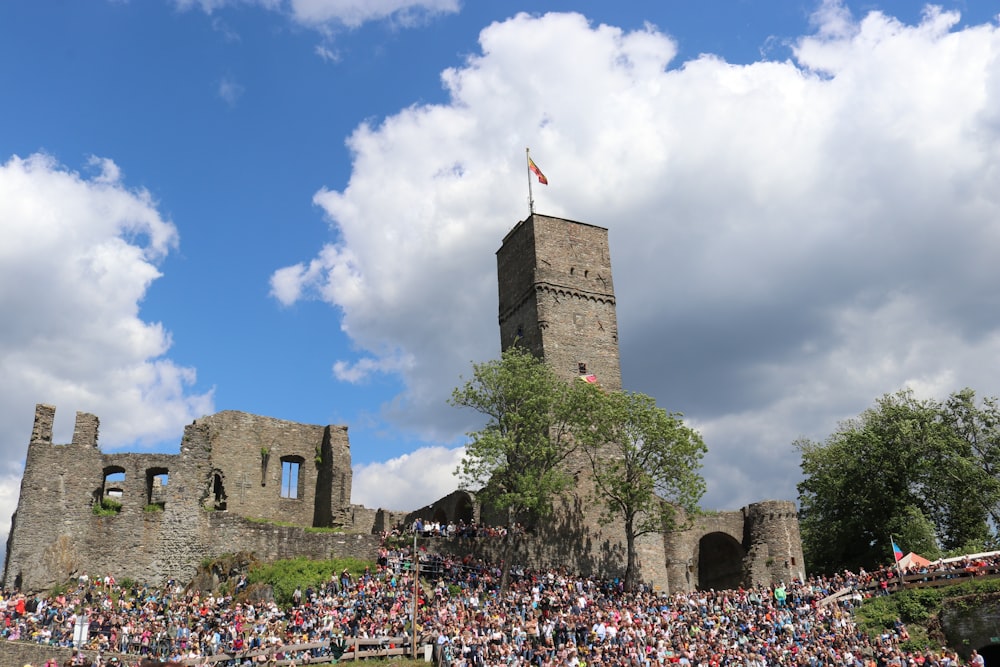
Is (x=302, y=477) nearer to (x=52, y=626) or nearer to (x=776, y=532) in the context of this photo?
(x=52, y=626)

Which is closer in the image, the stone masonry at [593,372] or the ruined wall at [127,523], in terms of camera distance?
the ruined wall at [127,523]

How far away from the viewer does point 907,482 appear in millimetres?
45500

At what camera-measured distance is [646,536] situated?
40406mm

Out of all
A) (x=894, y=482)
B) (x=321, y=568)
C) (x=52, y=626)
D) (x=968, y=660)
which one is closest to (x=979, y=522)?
(x=894, y=482)

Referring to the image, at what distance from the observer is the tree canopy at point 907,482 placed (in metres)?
43.9

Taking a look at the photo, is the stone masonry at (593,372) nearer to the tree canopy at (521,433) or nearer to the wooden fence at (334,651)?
the tree canopy at (521,433)

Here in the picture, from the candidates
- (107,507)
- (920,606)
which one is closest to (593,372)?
(920,606)

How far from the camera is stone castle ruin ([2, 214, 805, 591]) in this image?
33.8 meters

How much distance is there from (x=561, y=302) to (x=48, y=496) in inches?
1005

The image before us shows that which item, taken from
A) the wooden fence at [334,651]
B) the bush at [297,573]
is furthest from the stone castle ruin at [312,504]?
the wooden fence at [334,651]

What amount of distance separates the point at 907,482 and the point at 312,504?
105 ft

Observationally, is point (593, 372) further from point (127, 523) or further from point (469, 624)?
point (127, 523)

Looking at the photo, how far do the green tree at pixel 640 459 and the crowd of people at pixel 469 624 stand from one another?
15.9 feet

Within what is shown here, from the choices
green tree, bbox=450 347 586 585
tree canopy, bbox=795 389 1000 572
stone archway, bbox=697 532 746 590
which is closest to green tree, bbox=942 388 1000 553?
tree canopy, bbox=795 389 1000 572
